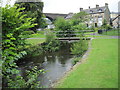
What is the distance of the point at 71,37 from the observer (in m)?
17.6

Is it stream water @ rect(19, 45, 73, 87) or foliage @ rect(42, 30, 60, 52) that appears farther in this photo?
foliage @ rect(42, 30, 60, 52)

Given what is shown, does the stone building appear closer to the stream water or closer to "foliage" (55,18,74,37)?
"foliage" (55,18,74,37)

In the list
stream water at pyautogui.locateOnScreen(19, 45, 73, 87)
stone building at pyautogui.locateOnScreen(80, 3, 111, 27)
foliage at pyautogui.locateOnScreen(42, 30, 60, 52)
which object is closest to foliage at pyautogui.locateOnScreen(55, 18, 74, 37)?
foliage at pyautogui.locateOnScreen(42, 30, 60, 52)

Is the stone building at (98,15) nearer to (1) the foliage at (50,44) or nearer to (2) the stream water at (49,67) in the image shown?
(1) the foliage at (50,44)

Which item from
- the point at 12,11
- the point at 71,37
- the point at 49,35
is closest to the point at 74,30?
the point at 71,37

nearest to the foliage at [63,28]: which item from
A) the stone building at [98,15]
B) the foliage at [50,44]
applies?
the foliage at [50,44]

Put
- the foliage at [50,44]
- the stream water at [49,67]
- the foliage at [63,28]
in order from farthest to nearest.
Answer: the foliage at [63,28] → the foliage at [50,44] → the stream water at [49,67]

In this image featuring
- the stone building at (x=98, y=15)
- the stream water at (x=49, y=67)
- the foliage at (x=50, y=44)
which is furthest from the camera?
the stone building at (x=98, y=15)

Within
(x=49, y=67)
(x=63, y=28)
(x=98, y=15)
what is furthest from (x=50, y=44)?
(x=98, y=15)

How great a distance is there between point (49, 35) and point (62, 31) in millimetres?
5566

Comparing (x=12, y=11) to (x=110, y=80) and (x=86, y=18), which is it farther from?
(x=86, y=18)

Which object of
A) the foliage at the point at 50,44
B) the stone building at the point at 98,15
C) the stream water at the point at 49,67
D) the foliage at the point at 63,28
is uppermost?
the stone building at the point at 98,15

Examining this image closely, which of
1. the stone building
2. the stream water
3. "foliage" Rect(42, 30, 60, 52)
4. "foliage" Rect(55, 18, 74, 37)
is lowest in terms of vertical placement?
the stream water

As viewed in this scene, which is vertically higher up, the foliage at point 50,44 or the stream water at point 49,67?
the foliage at point 50,44
